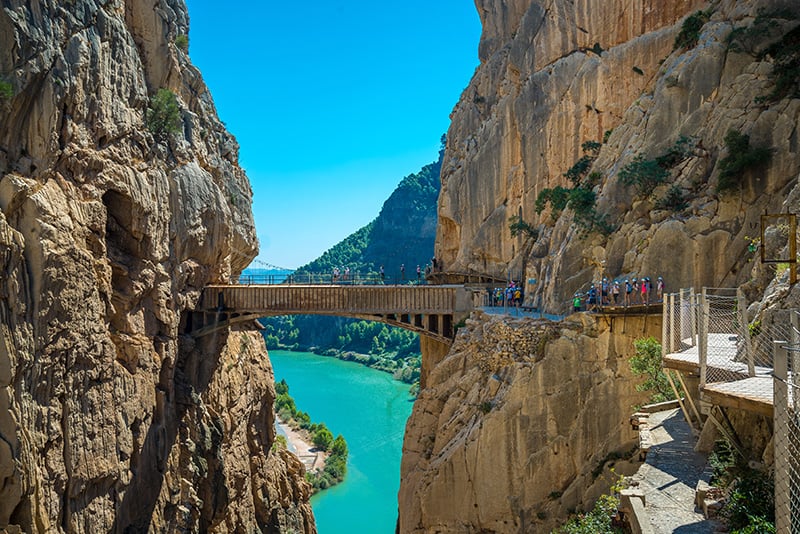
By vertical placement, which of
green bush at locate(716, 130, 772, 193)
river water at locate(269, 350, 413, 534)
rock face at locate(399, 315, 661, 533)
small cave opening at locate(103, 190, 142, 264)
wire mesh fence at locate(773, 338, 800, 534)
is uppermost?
green bush at locate(716, 130, 772, 193)

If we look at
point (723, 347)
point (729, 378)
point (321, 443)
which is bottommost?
point (321, 443)

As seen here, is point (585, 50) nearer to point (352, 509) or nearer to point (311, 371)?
point (352, 509)

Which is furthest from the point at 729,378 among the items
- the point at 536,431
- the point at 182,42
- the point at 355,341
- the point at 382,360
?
the point at 355,341

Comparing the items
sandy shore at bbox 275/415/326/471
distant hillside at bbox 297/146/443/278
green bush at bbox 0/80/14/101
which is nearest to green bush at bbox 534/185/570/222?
green bush at bbox 0/80/14/101

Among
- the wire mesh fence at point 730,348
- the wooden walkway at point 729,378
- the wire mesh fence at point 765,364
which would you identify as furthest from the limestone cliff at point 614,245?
the wooden walkway at point 729,378

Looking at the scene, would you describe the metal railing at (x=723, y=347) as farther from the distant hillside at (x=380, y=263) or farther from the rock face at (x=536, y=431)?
the distant hillside at (x=380, y=263)

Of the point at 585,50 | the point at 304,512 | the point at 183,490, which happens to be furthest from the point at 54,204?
the point at 585,50

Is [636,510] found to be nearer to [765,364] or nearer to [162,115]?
[765,364]

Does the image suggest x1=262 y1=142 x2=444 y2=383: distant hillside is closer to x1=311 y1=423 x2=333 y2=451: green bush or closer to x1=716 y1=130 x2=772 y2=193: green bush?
x1=311 y1=423 x2=333 y2=451: green bush
